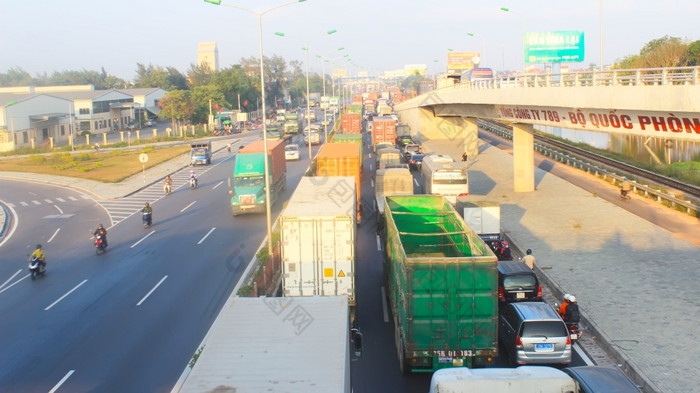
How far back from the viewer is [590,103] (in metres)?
22.7

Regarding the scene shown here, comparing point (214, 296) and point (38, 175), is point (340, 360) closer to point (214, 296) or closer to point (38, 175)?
point (214, 296)

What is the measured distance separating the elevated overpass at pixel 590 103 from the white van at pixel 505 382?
1088cm

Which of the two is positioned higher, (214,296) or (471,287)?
(471,287)

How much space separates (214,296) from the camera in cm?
1839

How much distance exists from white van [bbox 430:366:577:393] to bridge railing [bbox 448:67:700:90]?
450 inches

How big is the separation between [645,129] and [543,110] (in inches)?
343

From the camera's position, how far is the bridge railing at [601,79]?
18.6 metres

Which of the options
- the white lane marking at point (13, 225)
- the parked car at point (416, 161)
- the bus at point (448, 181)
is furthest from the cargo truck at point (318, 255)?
the parked car at point (416, 161)

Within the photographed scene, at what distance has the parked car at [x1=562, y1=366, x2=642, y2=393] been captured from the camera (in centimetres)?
949

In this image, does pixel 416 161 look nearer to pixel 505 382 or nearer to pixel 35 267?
pixel 35 267

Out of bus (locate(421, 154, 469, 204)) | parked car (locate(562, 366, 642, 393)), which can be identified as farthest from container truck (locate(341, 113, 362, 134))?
parked car (locate(562, 366, 642, 393))

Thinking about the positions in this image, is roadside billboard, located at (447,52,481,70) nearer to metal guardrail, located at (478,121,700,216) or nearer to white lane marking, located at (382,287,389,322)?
metal guardrail, located at (478,121,700,216)

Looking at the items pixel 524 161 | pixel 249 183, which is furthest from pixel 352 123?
pixel 249 183

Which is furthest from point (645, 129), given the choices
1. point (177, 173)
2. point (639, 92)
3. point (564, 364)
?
point (177, 173)
